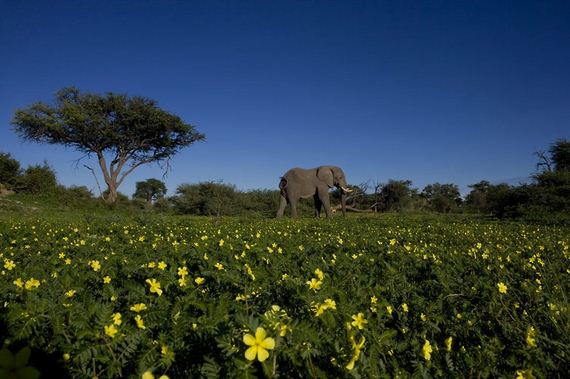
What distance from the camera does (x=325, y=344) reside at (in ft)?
6.58

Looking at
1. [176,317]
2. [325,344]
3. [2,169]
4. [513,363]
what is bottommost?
[513,363]

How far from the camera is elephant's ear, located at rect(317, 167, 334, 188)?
21475 mm

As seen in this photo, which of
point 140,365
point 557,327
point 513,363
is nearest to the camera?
point 140,365

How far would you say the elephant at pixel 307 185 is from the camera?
66.4 ft

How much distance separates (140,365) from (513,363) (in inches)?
90.5

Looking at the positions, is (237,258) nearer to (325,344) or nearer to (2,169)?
(325,344)

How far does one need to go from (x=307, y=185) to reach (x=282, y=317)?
18869 millimetres

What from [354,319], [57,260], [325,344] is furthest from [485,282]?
[57,260]

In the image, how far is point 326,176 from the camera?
850 inches

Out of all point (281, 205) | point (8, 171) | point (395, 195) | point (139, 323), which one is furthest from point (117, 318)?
point (395, 195)

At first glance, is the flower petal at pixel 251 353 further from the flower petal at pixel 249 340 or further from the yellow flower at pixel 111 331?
the yellow flower at pixel 111 331

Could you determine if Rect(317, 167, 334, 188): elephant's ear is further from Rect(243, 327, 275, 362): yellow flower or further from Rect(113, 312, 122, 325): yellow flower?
Rect(243, 327, 275, 362): yellow flower

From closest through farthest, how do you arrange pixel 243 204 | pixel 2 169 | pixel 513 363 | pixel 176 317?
pixel 176 317
pixel 513 363
pixel 2 169
pixel 243 204

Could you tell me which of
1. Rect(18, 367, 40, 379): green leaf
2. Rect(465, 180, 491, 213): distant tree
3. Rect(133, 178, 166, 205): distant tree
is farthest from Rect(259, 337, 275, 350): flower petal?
Rect(133, 178, 166, 205): distant tree
